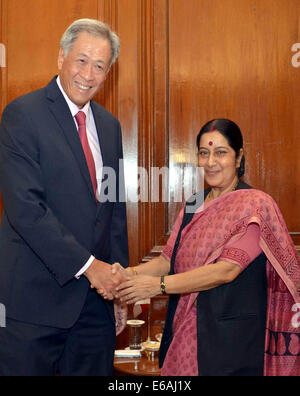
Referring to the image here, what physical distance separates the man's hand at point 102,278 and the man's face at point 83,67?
0.64 m

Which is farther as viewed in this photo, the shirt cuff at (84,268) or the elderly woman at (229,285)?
the elderly woman at (229,285)

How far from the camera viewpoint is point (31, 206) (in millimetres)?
1839

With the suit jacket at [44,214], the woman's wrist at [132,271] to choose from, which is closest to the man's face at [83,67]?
the suit jacket at [44,214]

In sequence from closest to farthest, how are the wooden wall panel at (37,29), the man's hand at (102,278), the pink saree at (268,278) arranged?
the man's hand at (102,278), the pink saree at (268,278), the wooden wall panel at (37,29)

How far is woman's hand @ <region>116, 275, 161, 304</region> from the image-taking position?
2240 mm

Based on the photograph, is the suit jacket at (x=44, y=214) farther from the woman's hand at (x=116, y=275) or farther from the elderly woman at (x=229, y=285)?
the elderly woman at (x=229, y=285)

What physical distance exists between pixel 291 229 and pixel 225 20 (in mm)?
1347

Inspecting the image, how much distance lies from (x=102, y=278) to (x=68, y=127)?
572 millimetres

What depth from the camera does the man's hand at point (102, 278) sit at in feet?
6.40

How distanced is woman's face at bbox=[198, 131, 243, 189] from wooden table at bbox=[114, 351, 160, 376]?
3.23 ft

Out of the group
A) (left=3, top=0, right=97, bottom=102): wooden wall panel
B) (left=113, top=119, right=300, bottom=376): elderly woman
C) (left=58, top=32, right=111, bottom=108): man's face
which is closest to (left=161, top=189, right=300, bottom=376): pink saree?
(left=113, top=119, right=300, bottom=376): elderly woman

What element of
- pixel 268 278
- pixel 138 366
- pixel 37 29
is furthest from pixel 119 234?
pixel 37 29

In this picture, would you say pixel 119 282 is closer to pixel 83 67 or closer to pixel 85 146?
pixel 85 146

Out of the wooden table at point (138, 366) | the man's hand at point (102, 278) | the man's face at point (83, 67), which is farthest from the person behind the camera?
the wooden table at point (138, 366)
